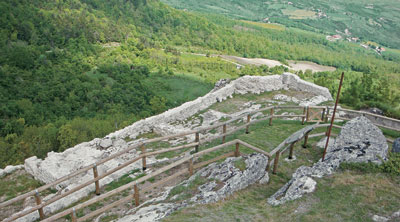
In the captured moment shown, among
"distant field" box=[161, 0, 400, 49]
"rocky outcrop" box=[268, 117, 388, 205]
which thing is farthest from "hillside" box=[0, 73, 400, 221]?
"distant field" box=[161, 0, 400, 49]

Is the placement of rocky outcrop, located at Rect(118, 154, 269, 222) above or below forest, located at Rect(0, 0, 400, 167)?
above

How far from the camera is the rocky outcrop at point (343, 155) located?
6.95 metres

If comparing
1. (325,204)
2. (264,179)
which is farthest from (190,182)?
(325,204)

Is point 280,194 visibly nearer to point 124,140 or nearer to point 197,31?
point 124,140

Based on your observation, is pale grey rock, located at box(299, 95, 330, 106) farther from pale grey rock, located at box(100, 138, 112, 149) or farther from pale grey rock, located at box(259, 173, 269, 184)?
pale grey rock, located at box(100, 138, 112, 149)

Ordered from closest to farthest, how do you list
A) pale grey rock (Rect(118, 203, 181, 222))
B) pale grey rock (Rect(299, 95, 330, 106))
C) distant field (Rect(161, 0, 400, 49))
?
pale grey rock (Rect(118, 203, 181, 222)) < pale grey rock (Rect(299, 95, 330, 106)) < distant field (Rect(161, 0, 400, 49))

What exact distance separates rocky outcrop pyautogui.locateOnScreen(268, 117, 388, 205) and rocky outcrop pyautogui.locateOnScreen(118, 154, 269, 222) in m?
0.83

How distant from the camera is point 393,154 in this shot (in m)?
8.30

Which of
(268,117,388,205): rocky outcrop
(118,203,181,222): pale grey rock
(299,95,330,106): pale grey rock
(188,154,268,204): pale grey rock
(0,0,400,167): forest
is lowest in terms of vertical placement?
(0,0,400,167): forest

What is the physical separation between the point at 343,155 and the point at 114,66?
188ft

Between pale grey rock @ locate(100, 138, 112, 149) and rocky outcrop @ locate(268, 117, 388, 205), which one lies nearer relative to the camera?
rocky outcrop @ locate(268, 117, 388, 205)

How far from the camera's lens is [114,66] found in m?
60.5

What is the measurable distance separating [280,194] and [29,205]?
763 centimetres

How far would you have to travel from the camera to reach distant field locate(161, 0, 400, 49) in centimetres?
13562
